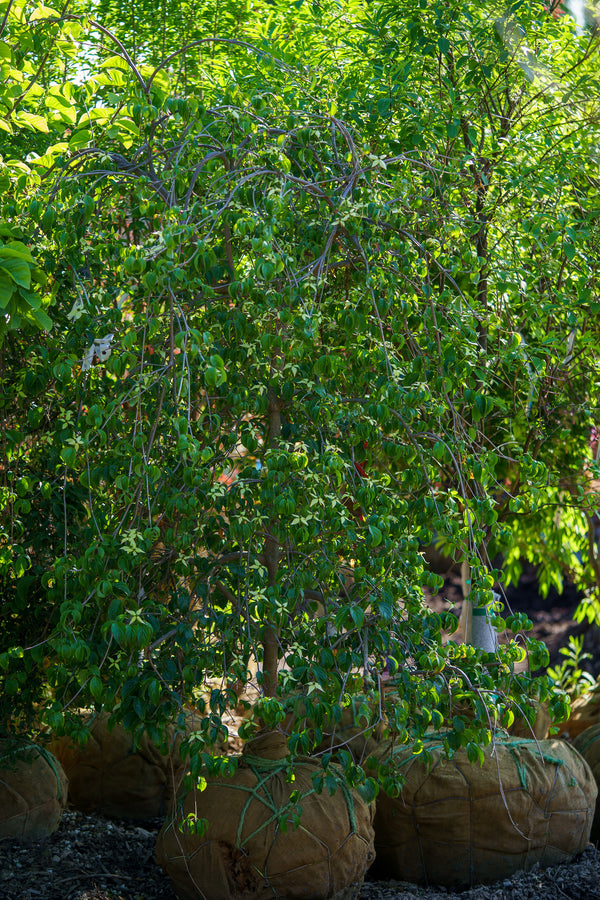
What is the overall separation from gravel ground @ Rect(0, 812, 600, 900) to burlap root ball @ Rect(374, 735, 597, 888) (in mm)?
63

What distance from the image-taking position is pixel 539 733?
399 cm

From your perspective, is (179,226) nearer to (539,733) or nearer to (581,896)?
(581,896)

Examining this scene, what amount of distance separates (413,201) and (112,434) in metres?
1.29

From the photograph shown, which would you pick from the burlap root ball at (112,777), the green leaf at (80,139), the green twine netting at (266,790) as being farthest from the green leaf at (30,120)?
the burlap root ball at (112,777)

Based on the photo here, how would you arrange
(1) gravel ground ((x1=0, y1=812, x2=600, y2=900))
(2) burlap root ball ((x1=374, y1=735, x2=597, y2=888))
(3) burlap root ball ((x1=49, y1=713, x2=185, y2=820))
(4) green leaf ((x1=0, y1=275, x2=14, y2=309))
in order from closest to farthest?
(4) green leaf ((x1=0, y1=275, x2=14, y2=309)) → (1) gravel ground ((x1=0, y1=812, x2=600, y2=900)) → (2) burlap root ball ((x1=374, y1=735, x2=597, y2=888)) → (3) burlap root ball ((x1=49, y1=713, x2=185, y2=820))

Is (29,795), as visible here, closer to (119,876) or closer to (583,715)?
(119,876)

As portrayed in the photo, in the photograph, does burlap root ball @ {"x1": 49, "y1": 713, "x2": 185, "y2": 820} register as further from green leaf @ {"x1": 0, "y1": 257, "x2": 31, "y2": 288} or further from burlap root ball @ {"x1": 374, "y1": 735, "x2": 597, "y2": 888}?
green leaf @ {"x1": 0, "y1": 257, "x2": 31, "y2": 288}

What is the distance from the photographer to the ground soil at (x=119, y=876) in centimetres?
288

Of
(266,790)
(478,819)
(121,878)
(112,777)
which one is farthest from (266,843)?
(112,777)

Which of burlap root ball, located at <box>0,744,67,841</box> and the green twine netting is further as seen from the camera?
burlap root ball, located at <box>0,744,67,841</box>

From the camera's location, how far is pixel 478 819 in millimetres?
3033

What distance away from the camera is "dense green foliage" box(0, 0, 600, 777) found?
2352mm

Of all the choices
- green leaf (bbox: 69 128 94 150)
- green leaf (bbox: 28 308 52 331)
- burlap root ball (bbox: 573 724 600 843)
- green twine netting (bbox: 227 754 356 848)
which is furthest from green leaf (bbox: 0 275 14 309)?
burlap root ball (bbox: 573 724 600 843)

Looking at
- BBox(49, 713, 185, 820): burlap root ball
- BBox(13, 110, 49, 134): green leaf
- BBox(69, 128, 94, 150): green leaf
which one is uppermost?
BBox(69, 128, 94, 150): green leaf
